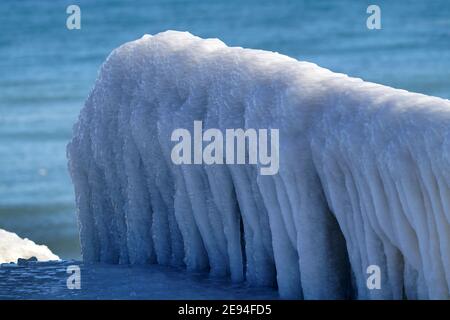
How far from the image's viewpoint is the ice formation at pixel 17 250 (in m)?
12.6

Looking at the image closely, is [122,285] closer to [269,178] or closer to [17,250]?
[269,178]

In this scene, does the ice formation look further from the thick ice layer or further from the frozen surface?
the frozen surface

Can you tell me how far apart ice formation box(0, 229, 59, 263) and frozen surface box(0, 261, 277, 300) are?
1928mm

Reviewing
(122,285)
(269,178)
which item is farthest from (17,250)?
(269,178)

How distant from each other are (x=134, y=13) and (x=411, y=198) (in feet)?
163

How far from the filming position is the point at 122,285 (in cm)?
966

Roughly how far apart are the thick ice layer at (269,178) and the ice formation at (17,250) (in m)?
1.42

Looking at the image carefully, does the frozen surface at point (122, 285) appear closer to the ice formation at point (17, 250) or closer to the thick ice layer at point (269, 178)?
the thick ice layer at point (269, 178)

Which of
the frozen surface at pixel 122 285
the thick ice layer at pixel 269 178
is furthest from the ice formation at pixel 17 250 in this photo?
the frozen surface at pixel 122 285

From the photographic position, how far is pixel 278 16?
188 feet

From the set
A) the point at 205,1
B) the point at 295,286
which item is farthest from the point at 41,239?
the point at 205,1

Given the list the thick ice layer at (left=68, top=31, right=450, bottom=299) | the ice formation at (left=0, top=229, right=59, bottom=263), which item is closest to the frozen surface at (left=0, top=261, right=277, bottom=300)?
the thick ice layer at (left=68, top=31, right=450, bottom=299)

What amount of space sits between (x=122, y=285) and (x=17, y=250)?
3.41 meters
